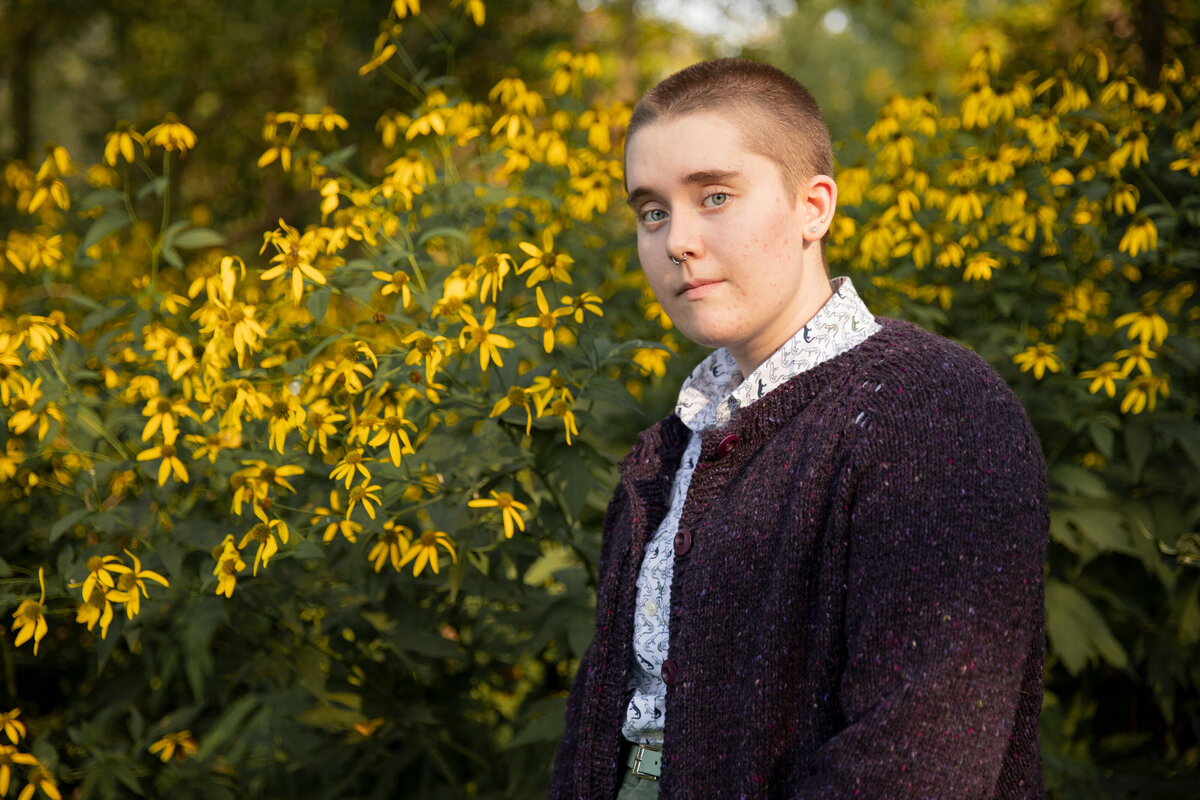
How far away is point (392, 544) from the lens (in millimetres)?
1672

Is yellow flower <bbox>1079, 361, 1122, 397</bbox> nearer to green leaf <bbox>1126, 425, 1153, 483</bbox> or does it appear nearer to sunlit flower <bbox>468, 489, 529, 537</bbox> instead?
green leaf <bbox>1126, 425, 1153, 483</bbox>

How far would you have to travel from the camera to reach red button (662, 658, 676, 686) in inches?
42.7

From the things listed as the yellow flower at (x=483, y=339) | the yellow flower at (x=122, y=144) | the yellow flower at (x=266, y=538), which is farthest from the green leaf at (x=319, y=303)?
the yellow flower at (x=122, y=144)

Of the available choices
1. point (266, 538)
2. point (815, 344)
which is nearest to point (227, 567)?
point (266, 538)

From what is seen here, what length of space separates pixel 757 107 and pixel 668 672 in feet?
2.00

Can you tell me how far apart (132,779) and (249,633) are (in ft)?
1.09

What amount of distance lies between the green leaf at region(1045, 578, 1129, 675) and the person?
116 centimetres

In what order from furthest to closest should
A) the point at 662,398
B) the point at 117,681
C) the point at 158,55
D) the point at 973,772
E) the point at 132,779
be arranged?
1. the point at 158,55
2. the point at 662,398
3. the point at 117,681
4. the point at 132,779
5. the point at 973,772

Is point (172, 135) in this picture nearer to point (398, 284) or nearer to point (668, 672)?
point (398, 284)

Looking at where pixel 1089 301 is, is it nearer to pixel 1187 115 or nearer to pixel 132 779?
pixel 1187 115

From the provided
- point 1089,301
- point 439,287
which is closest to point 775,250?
point 439,287

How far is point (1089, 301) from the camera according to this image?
2.26m

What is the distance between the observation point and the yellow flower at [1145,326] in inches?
81.0

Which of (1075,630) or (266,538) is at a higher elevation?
(266,538)
